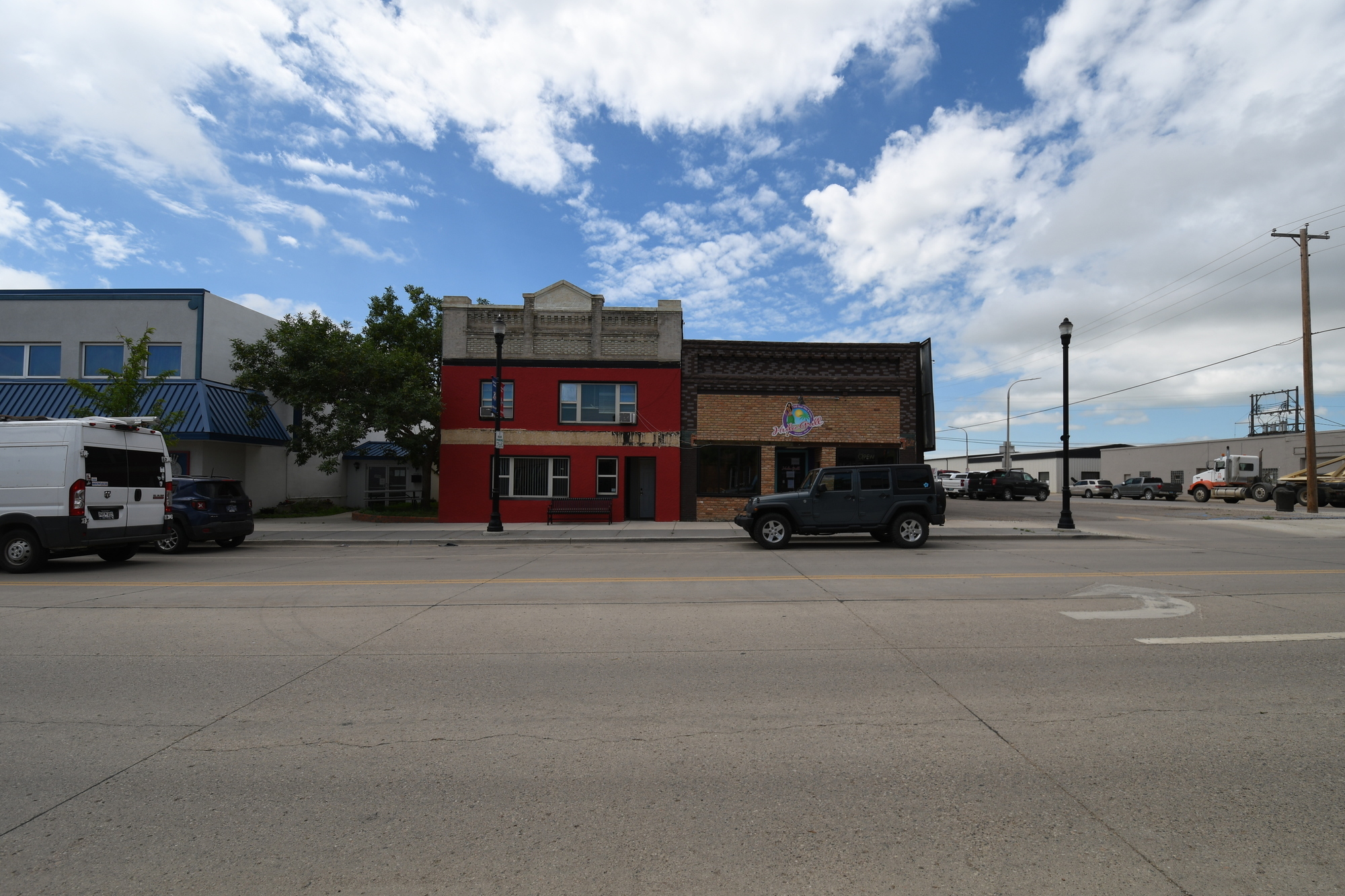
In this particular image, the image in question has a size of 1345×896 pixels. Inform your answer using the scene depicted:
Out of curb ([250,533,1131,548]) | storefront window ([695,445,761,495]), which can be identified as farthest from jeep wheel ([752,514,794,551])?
storefront window ([695,445,761,495])

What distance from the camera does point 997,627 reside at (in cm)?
720

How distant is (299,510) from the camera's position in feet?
89.5

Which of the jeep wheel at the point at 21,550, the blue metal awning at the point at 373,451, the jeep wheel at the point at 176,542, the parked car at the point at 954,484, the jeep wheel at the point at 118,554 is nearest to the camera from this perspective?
the jeep wheel at the point at 21,550

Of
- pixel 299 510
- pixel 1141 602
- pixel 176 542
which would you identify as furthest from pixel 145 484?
pixel 1141 602

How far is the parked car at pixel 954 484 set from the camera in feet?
152

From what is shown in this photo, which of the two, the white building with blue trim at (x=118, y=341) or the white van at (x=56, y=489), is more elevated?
the white building with blue trim at (x=118, y=341)

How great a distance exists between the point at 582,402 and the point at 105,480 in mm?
13620

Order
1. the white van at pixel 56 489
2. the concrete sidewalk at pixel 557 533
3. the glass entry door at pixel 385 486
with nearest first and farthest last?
the white van at pixel 56 489, the concrete sidewalk at pixel 557 533, the glass entry door at pixel 385 486

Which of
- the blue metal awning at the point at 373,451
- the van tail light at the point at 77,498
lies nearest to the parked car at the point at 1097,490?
the blue metal awning at the point at 373,451

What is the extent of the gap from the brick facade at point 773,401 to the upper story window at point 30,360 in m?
22.5

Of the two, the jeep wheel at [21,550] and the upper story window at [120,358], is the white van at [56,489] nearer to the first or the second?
the jeep wheel at [21,550]

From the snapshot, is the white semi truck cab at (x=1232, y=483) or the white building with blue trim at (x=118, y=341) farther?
the white semi truck cab at (x=1232, y=483)

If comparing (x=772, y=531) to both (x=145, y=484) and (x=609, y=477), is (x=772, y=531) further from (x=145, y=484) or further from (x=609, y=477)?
(x=145, y=484)

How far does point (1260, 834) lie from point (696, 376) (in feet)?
69.2
